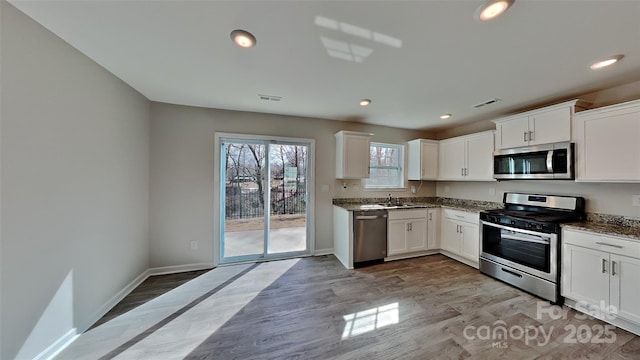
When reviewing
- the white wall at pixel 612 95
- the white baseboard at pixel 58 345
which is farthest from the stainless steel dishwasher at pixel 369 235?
the white baseboard at pixel 58 345

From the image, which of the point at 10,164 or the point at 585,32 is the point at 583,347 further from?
the point at 10,164

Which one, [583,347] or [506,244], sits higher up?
[506,244]

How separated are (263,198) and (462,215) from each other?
335 centimetres

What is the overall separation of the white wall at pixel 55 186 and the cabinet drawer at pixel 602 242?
4.80m

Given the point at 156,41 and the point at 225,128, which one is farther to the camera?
the point at 225,128

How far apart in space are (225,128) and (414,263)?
3.81 metres

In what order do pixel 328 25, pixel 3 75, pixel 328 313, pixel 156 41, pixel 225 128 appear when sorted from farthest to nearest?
pixel 225 128 < pixel 328 313 < pixel 156 41 < pixel 328 25 < pixel 3 75

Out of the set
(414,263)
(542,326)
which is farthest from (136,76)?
(542,326)

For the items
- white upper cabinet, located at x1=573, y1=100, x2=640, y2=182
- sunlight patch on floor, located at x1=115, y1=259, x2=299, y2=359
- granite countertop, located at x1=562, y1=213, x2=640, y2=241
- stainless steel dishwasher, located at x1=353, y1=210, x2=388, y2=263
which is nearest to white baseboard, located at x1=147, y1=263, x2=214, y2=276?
sunlight patch on floor, located at x1=115, y1=259, x2=299, y2=359

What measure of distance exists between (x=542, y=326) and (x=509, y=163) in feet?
6.86

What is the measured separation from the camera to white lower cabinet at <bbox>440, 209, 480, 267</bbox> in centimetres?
337

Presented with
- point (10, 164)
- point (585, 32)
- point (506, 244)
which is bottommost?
point (506, 244)

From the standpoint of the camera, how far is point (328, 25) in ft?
5.09

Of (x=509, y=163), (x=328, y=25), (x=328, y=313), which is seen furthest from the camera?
(x=509, y=163)
